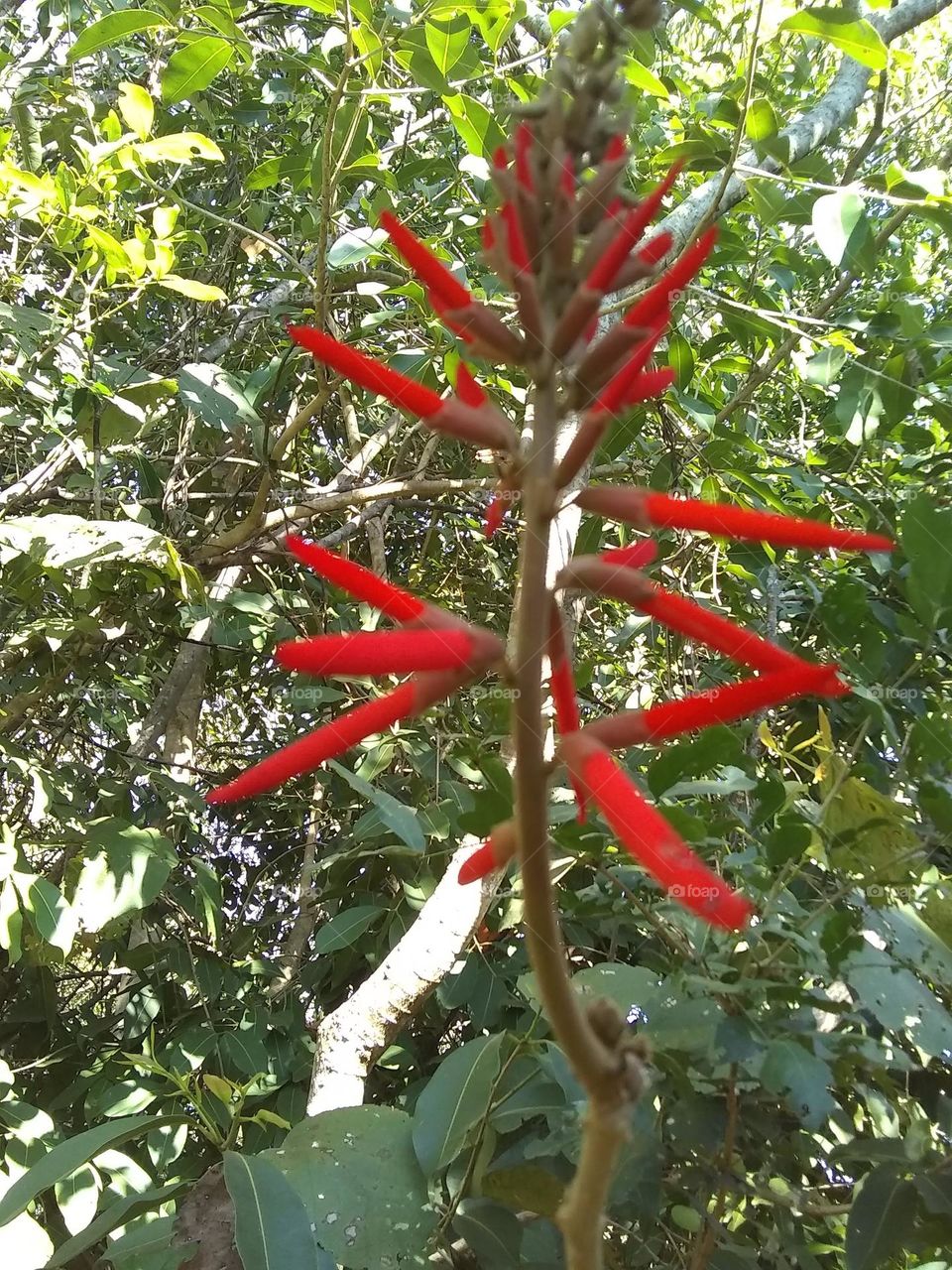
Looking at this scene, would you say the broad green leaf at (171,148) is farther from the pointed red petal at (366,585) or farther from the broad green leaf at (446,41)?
the pointed red petal at (366,585)

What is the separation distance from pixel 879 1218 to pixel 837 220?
934mm

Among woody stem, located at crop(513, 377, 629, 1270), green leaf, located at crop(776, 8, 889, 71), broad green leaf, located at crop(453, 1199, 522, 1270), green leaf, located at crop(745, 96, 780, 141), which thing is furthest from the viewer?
green leaf, located at crop(745, 96, 780, 141)

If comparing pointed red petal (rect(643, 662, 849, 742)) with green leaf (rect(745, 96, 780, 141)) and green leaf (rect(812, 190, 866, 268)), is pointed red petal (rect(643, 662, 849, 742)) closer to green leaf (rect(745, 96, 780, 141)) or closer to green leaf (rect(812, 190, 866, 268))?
green leaf (rect(812, 190, 866, 268))

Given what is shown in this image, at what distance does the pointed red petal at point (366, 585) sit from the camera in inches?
15.4

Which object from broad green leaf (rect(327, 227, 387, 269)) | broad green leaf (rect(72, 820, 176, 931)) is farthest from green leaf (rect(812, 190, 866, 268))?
broad green leaf (rect(72, 820, 176, 931))

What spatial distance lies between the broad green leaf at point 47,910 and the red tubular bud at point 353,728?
3.38ft

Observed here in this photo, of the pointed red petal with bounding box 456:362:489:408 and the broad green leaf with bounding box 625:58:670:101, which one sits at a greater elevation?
the broad green leaf with bounding box 625:58:670:101

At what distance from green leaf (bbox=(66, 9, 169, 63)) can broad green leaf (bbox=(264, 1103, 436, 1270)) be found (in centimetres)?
129

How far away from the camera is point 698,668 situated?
4.58 feet

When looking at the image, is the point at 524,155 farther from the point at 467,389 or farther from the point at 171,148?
the point at 171,148

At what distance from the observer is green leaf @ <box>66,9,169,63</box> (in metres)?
1.20

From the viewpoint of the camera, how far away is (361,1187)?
70cm

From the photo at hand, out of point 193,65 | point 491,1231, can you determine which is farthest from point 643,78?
point 491,1231

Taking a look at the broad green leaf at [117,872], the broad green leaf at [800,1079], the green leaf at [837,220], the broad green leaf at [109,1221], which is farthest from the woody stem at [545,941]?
the broad green leaf at [117,872]
